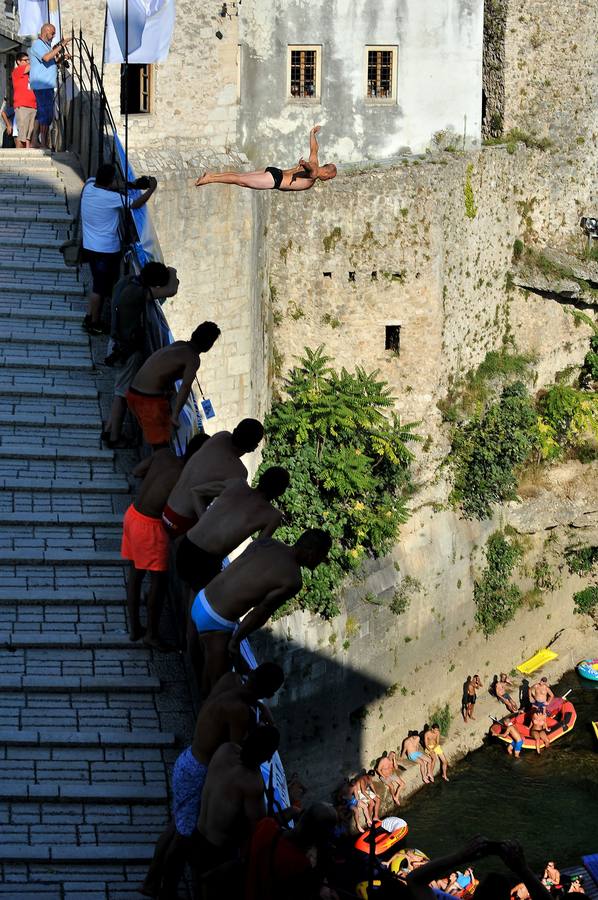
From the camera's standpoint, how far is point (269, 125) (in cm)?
2369

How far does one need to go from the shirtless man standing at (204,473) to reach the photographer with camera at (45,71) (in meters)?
9.50

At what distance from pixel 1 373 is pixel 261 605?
14.7 ft

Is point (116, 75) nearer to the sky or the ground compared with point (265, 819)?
nearer to the sky

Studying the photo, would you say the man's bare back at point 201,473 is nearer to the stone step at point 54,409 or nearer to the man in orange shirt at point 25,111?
the stone step at point 54,409

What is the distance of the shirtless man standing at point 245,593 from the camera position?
412 inches

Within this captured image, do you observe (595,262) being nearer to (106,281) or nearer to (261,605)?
(106,281)

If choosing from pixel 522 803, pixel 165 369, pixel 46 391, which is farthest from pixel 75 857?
pixel 522 803

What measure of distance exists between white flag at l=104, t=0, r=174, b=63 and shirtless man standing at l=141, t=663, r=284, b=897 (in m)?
11.1

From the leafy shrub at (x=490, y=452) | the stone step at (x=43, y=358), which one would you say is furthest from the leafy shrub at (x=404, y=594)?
the stone step at (x=43, y=358)

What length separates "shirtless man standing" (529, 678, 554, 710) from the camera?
26.3 meters

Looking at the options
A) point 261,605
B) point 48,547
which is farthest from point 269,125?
point 261,605

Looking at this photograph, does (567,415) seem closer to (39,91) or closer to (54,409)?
(39,91)

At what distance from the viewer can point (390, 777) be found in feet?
79.3

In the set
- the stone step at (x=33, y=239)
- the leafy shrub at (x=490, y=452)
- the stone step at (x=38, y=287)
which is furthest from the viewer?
the leafy shrub at (x=490, y=452)
